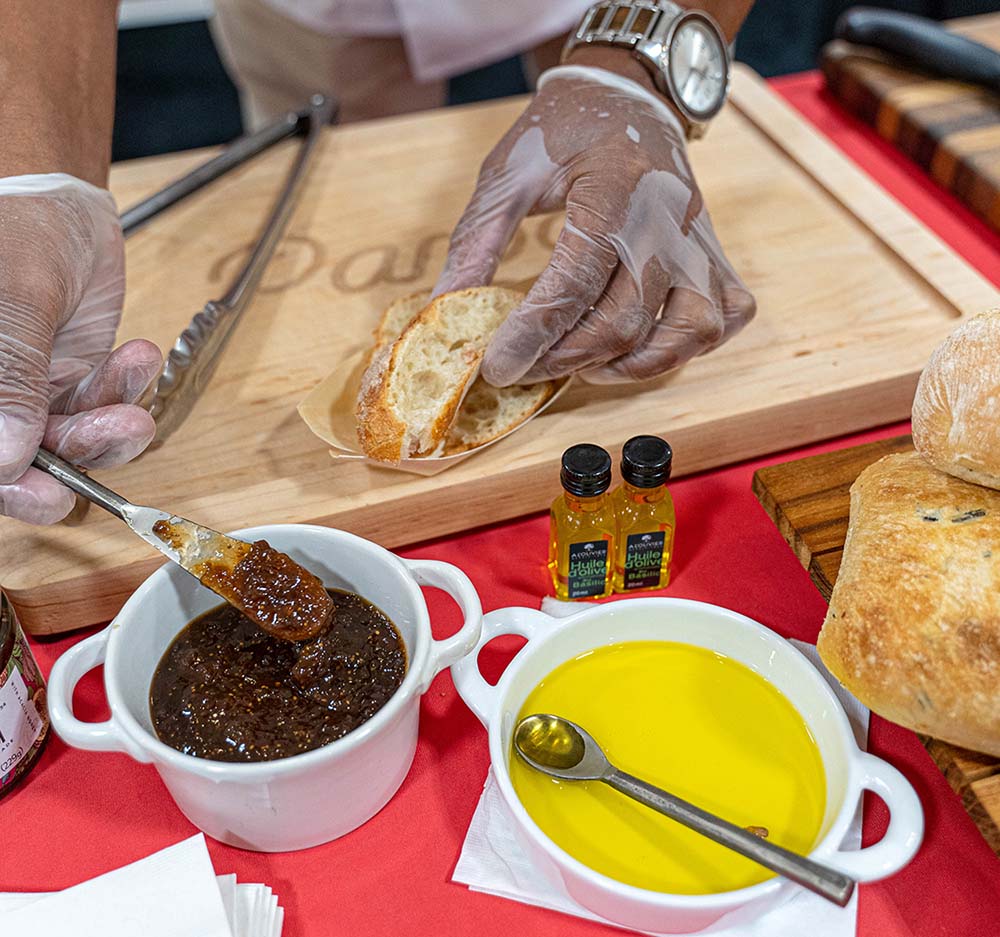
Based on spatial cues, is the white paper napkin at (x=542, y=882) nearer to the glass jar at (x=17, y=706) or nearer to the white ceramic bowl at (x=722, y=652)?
the white ceramic bowl at (x=722, y=652)

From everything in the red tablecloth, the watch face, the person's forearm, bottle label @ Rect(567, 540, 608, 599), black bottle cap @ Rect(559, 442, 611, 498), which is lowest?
the red tablecloth

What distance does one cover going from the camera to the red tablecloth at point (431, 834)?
90 cm

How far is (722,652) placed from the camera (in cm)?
100

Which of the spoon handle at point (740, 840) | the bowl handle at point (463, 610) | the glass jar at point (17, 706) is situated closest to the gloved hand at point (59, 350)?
the glass jar at point (17, 706)

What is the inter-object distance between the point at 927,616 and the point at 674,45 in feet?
3.18

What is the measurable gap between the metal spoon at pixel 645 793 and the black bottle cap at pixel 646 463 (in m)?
0.29

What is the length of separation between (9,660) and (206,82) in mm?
3843

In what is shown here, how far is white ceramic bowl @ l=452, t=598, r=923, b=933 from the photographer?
784 millimetres

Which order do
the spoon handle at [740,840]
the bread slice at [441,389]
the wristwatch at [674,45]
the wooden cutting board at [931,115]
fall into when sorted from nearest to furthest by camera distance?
the spoon handle at [740,840] < the bread slice at [441,389] < the wristwatch at [674,45] < the wooden cutting board at [931,115]

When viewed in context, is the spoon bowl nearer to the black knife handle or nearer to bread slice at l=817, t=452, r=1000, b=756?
bread slice at l=817, t=452, r=1000, b=756

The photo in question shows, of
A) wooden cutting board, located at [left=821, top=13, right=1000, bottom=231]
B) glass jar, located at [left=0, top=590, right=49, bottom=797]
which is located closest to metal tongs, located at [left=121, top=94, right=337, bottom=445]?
glass jar, located at [left=0, top=590, right=49, bottom=797]

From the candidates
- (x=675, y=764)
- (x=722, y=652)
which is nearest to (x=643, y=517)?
(x=722, y=652)

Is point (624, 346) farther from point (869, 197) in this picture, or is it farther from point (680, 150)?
point (869, 197)

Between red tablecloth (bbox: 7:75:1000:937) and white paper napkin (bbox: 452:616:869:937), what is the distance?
0.02 meters
